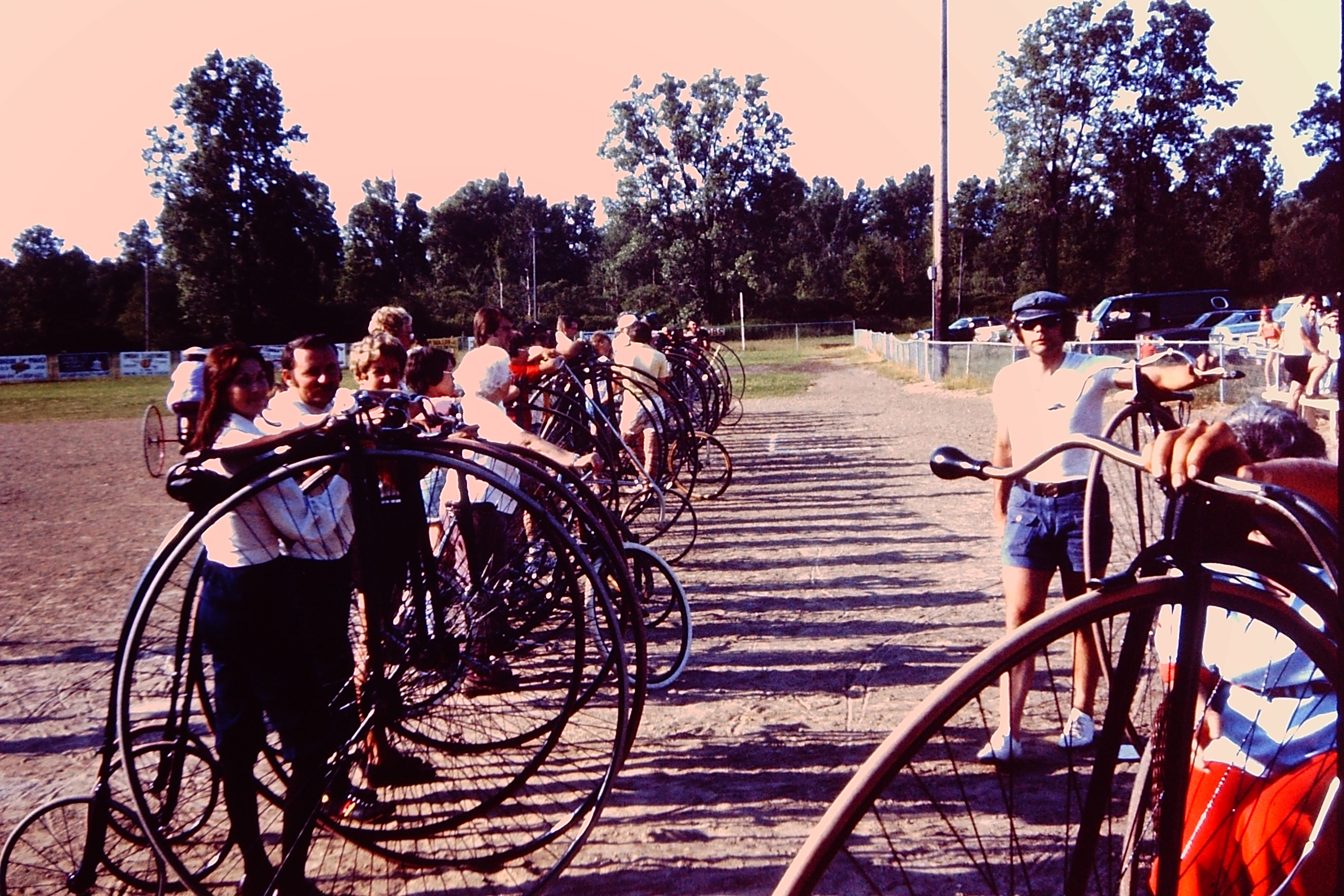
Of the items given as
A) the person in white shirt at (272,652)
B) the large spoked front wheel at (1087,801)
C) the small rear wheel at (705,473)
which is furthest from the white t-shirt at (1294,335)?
the person in white shirt at (272,652)

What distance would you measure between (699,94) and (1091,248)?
27522mm

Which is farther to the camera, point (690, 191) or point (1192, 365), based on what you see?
point (690, 191)

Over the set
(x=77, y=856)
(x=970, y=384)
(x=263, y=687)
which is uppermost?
(x=970, y=384)

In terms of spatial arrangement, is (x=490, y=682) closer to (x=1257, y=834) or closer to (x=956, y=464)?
(x=956, y=464)

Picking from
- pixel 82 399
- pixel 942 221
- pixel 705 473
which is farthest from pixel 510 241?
pixel 705 473

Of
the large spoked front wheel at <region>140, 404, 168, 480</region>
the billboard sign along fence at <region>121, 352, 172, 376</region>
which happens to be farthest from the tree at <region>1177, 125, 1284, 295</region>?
the billboard sign along fence at <region>121, 352, 172, 376</region>

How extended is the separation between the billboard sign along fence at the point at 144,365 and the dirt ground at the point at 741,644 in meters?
32.6

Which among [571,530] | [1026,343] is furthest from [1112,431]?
[571,530]

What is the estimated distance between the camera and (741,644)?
5.93m

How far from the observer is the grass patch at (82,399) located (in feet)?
84.9

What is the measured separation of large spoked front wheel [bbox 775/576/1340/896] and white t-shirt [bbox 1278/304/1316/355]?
26.8 feet

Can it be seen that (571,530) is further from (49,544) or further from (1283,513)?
(49,544)

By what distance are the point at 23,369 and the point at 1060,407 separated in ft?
148

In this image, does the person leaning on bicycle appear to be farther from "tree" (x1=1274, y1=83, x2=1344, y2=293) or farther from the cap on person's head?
the cap on person's head
